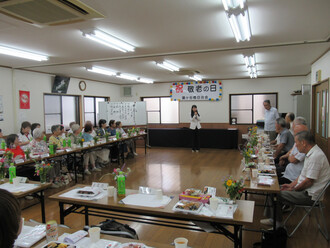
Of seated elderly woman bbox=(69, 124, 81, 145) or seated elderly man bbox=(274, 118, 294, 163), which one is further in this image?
seated elderly woman bbox=(69, 124, 81, 145)

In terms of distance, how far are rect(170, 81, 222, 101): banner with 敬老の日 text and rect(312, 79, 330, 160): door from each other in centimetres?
398

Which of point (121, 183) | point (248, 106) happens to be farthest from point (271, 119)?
point (121, 183)

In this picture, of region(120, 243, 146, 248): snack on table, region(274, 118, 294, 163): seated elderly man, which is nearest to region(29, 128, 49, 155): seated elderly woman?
region(120, 243, 146, 248): snack on table

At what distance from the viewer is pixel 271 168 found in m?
3.39

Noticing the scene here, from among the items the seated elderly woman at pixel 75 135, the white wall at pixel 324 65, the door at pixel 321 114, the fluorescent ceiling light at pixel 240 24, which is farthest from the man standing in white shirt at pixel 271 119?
the seated elderly woman at pixel 75 135

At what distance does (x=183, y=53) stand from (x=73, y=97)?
203 inches

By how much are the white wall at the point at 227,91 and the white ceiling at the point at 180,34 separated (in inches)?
124

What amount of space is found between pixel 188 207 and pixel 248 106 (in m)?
8.59

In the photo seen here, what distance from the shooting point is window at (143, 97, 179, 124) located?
35.6 ft

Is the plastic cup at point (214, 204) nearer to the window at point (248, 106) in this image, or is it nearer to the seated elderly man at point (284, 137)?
the seated elderly man at point (284, 137)

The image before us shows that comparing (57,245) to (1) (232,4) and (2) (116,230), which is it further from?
(1) (232,4)

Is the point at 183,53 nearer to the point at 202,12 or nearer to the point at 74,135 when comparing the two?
the point at 202,12

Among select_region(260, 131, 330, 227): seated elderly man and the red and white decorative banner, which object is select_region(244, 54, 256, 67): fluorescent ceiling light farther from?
the red and white decorative banner

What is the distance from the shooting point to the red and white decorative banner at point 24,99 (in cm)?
665
